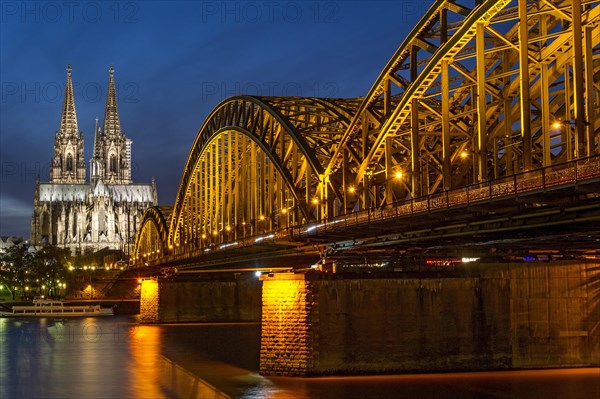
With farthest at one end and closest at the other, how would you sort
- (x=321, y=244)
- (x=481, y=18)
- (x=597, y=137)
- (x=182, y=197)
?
(x=182, y=197), (x=321, y=244), (x=481, y=18), (x=597, y=137)

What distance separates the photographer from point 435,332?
5506 cm

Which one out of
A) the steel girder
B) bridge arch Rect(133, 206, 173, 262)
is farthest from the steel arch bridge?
bridge arch Rect(133, 206, 173, 262)

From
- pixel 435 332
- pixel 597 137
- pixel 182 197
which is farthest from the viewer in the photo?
pixel 182 197

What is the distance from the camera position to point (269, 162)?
93.7 metres

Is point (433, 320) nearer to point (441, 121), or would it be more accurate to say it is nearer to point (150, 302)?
point (441, 121)

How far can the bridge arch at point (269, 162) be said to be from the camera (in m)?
76.4

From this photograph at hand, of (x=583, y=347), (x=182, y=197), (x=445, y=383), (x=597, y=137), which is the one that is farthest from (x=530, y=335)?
(x=182, y=197)

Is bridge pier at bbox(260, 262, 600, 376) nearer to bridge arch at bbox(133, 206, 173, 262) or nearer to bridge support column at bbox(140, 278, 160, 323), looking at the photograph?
bridge support column at bbox(140, 278, 160, 323)

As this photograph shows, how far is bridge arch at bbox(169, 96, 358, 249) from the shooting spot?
251 feet

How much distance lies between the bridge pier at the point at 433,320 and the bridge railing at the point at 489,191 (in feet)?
14.4

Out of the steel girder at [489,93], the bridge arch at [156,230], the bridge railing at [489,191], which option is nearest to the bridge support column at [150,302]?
the bridge arch at [156,230]

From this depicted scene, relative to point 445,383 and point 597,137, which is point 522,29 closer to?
→ point 597,137

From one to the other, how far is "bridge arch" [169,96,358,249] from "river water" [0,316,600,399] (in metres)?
11.7

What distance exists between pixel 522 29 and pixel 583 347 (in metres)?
22.6
